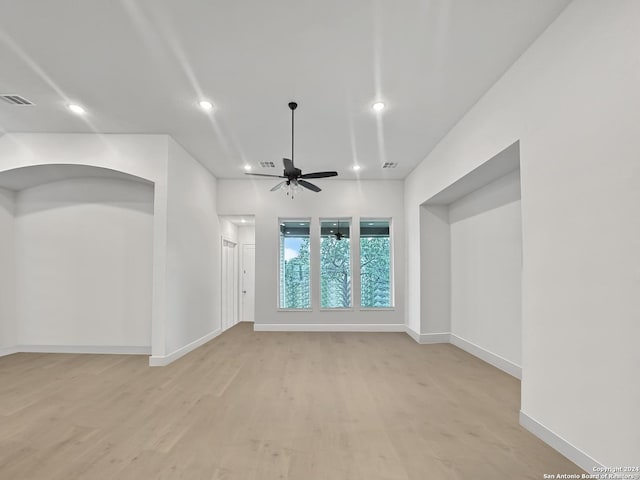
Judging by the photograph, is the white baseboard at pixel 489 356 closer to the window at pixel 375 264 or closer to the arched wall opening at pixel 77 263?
the window at pixel 375 264

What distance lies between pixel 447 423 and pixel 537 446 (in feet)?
2.26

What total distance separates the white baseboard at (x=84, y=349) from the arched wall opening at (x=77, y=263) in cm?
2

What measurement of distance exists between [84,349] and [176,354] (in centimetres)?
171

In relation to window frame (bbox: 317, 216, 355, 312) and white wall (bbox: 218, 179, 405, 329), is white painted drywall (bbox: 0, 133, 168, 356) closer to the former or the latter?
white wall (bbox: 218, 179, 405, 329)

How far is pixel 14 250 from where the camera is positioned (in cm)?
581

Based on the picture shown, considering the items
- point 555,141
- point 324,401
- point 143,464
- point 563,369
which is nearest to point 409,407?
point 324,401

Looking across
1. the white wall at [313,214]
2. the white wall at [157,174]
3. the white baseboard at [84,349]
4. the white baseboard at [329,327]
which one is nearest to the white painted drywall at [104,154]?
the white wall at [157,174]

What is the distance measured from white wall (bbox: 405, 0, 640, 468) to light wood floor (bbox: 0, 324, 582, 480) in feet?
1.55

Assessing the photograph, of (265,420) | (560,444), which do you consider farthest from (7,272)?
(560,444)

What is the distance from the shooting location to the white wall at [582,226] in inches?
80.5

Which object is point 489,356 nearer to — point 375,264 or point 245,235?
point 375,264

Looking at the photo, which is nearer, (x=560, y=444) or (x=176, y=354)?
(x=560, y=444)

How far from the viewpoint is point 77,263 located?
573 centimetres

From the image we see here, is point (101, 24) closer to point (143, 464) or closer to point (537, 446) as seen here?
point (143, 464)
